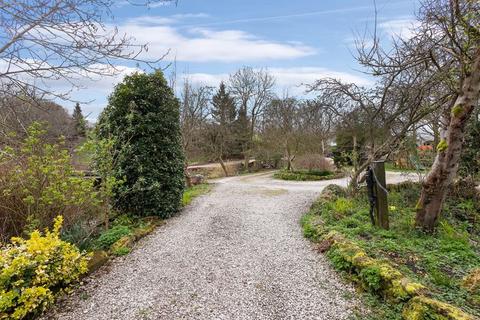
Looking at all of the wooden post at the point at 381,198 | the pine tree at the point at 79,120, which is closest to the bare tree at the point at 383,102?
the wooden post at the point at 381,198

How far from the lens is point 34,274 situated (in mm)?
2641

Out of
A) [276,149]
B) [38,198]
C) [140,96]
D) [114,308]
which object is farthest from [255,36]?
[276,149]

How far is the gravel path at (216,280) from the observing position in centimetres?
268

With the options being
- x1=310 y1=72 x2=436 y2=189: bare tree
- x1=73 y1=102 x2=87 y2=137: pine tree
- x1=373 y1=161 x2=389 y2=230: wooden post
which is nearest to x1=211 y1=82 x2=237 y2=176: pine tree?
x1=310 y1=72 x2=436 y2=189: bare tree

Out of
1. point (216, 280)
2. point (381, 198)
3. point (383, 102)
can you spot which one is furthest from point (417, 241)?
point (383, 102)

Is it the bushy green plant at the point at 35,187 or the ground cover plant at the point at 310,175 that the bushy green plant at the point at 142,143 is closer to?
the bushy green plant at the point at 35,187

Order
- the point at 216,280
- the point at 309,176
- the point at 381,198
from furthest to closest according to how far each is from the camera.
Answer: the point at 309,176 < the point at 381,198 < the point at 216,280

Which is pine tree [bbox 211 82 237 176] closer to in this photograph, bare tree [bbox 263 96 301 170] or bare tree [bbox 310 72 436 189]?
bare tree [bbox 263 96 301 170]

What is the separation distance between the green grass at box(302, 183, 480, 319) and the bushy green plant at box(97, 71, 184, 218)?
3255 millimetres

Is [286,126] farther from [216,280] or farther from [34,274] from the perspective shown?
[34,274]

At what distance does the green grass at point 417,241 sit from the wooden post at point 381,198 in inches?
7.8

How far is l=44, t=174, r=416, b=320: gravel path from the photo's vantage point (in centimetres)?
268

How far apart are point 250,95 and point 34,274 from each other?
2170 cm

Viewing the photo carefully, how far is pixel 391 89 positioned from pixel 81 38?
7.06m
